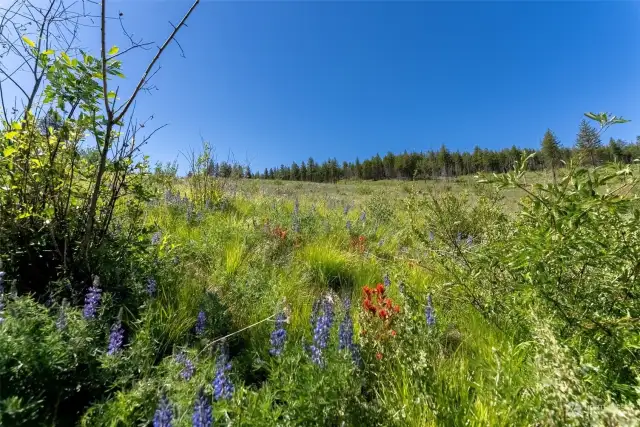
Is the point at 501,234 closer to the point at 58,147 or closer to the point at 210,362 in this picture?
the point at 210,362

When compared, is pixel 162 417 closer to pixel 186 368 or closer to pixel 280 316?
pixel 186 368

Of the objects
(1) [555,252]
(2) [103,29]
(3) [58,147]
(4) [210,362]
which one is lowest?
(4) [210,362]

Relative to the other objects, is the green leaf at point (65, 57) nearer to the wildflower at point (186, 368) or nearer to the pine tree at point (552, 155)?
the wildflower at point (186, 368)

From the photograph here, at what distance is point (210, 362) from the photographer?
1.94 m

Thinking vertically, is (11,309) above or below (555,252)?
below

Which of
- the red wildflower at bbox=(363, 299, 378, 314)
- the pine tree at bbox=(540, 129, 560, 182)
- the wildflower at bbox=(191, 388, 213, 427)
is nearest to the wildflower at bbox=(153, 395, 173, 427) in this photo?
the wildflower at bbox=(191, 388, 213, 427)

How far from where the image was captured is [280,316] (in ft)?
6.47

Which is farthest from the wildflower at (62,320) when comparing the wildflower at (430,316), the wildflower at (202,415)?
the wildflower at (430,316)

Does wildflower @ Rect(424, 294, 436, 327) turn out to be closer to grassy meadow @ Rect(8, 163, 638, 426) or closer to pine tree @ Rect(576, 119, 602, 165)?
grassy meadow @ Rect(8, 163, 638, 426)

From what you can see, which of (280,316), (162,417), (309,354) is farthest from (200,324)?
(162,417)

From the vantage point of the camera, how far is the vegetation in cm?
143

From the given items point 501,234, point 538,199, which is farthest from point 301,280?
point 538,199

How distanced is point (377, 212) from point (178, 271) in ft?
18.1

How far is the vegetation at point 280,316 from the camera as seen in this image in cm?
143
